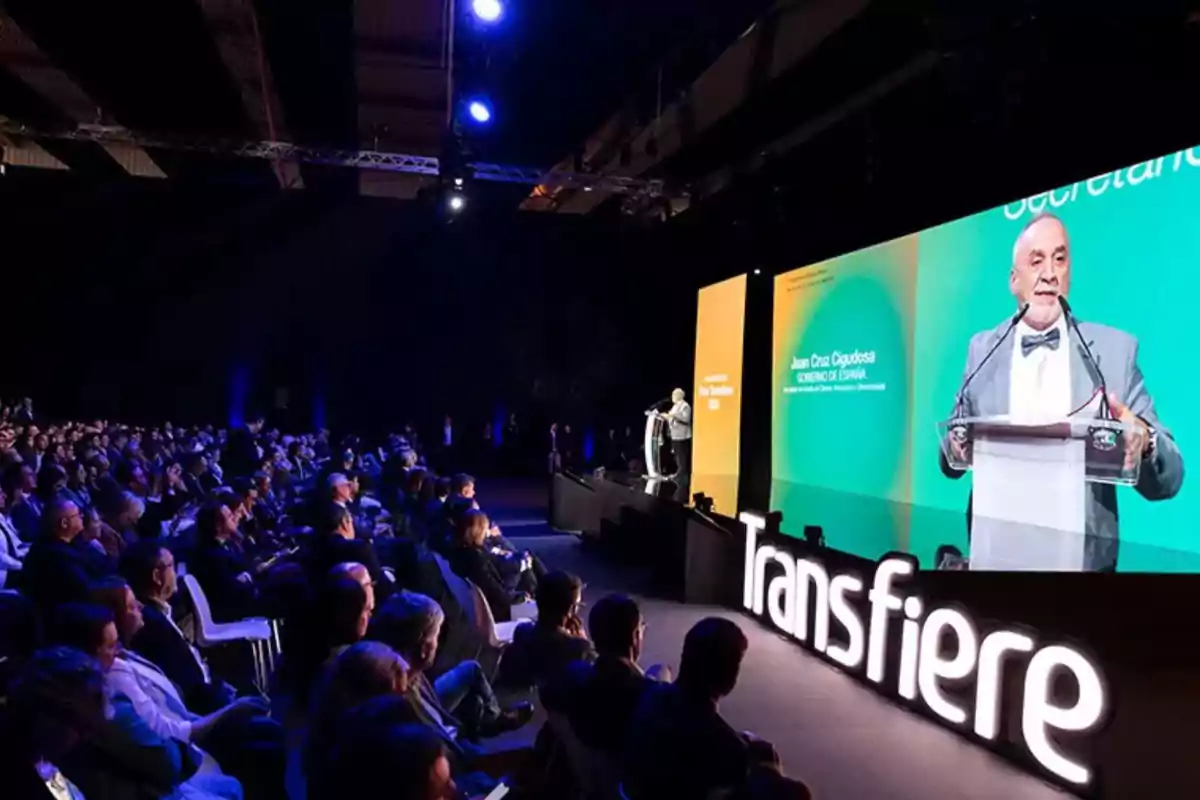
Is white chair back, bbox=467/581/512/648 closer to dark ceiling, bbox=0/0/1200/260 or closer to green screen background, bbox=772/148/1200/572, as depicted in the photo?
green screen background, bbox=772/148/1200/572

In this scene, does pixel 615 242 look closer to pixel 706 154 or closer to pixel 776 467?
pixel 706 154

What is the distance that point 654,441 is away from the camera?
11.2 m

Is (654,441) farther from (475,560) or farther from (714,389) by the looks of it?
(475,560)

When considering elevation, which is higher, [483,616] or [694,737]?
[694,737]

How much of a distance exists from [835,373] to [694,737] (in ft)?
25.1

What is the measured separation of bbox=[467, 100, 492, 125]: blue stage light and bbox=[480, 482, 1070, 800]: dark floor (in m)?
5.01

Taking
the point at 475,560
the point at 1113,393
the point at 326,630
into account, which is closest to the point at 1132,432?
the point at 1113,393

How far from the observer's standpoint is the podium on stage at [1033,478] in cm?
578

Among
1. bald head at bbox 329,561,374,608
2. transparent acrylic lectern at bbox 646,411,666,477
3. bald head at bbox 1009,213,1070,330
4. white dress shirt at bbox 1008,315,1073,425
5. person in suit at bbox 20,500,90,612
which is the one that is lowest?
person in suit at bbox 20,500,90,612

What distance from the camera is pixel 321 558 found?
12.5 feet

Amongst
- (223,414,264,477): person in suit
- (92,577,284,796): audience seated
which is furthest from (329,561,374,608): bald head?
(223,414,264,477): person in suit

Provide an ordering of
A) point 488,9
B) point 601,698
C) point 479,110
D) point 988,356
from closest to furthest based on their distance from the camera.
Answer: point 601,698, point 488,9, point 988,356, point 479,110

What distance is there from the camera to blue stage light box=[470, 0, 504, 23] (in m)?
6.51

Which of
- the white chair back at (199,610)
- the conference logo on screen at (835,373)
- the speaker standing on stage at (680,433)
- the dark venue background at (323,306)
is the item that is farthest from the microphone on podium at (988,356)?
the dark venue background at (323,306)
